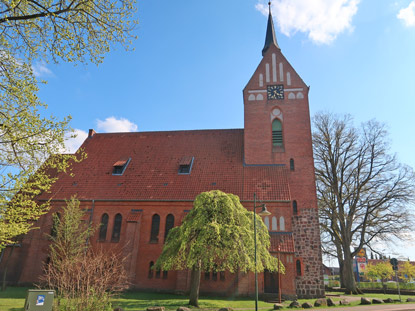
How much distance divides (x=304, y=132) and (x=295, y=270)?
36.2 feet

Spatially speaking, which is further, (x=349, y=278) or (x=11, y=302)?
(x=349, y=278)

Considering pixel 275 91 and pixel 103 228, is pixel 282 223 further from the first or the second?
pixel 103 228

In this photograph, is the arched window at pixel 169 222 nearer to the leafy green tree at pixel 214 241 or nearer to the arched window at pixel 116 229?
the arched window at pixel 116 229

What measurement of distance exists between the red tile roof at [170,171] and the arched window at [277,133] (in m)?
2.17

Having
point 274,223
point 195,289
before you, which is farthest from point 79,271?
point 274,223

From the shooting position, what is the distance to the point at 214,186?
2273 centimetres

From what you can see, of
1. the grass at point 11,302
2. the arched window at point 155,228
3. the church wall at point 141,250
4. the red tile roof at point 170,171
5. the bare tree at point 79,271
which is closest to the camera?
the bare tree at point 79,271

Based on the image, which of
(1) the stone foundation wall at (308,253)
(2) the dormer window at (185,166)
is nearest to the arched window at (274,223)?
(1) the stone foundation wall at (308,253)

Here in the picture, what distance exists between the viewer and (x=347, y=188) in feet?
88.6

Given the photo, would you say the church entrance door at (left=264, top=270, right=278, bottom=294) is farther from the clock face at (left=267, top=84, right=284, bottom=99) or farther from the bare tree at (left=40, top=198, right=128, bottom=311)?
the clock face at (left=267, top=84, right=284, bottom=99)

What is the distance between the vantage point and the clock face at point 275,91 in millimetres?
25406

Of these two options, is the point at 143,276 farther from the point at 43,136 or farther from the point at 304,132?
the point at 304,132

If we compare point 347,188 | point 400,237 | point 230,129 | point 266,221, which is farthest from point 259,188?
point 400,237

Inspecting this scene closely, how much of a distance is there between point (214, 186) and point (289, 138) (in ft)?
24.9
